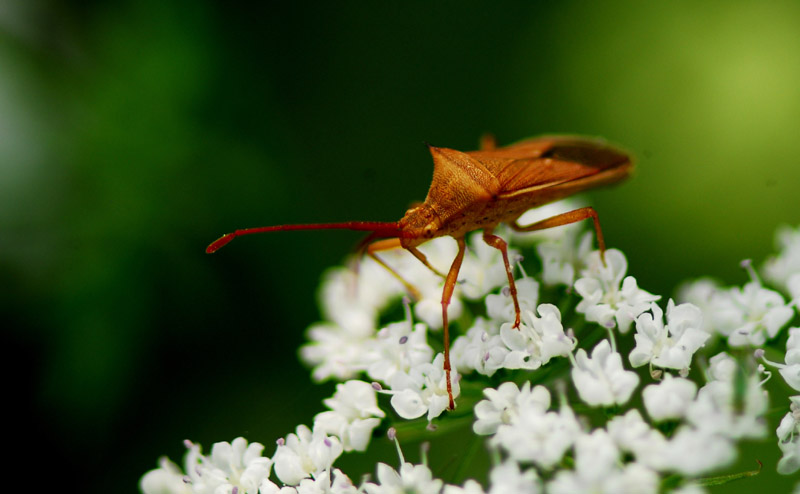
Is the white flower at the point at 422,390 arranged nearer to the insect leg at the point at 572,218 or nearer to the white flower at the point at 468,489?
the white flower at the point at 468,489

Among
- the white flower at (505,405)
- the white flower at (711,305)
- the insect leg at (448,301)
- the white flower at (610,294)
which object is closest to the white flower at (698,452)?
the white flower at (505,405)

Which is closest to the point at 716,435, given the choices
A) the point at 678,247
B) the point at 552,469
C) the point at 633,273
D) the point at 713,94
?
the point at 552,469

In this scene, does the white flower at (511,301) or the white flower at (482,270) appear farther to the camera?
the white flower at (482,270)

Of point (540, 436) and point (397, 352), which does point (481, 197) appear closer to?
point (397, 352)

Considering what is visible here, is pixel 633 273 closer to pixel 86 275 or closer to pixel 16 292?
pixel 86 275

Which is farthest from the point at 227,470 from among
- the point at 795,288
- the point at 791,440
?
the point at 795,288

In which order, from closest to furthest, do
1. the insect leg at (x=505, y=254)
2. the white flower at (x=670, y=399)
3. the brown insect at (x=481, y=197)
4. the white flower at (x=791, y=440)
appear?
the white flower at (x=670, y=399)
the white flower at (x=791, y=440)
the insect leg at (x=505, y=254)
the brown insect at (x=481, y=197)

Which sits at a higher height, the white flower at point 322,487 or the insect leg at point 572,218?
the insect leg at point 572,218
